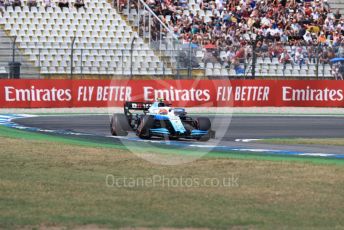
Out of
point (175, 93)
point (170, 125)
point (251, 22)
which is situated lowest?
point (175, 93)

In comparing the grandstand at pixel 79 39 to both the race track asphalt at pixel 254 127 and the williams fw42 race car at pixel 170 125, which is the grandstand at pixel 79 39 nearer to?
A: the race track asphalt at pixel 254 127

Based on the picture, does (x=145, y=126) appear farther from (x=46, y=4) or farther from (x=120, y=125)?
(x=46, y=4)

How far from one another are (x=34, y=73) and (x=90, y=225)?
85.3 feet

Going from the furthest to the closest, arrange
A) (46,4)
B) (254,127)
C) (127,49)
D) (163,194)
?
(46,4) < (127,49) < (254,127) < (163,194)

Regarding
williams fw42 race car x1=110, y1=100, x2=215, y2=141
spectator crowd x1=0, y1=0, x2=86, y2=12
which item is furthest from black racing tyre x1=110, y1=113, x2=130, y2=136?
spectator crowd x1=0, y1=0, x2=86, y2=12

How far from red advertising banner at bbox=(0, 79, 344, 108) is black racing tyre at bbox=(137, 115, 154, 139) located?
14.0 m

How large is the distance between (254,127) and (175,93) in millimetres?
9950

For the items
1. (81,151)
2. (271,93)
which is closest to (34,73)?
(271,93)

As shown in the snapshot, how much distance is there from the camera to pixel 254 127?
2669 centimetres

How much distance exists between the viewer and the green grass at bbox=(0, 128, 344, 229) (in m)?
10.5

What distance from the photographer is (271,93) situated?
122 ft

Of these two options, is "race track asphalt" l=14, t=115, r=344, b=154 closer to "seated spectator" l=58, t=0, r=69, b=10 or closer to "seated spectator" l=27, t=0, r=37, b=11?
"seated spectator" l=27, t=0, r=37, b=11

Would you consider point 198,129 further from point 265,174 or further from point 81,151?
point 265,174

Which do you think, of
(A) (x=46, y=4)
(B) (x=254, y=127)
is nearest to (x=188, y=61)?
(A) (x=46, y=4)
